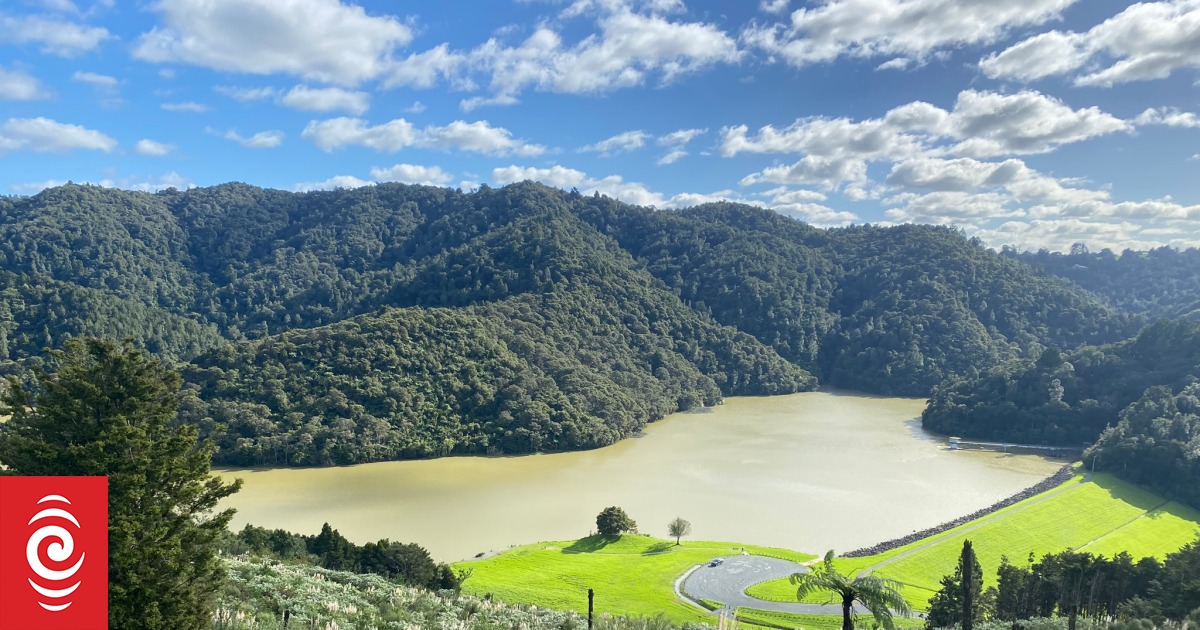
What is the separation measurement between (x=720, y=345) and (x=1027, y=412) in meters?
36.0

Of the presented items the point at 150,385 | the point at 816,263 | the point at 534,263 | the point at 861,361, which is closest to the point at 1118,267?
the point at 816,263

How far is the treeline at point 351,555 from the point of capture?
21.4 m

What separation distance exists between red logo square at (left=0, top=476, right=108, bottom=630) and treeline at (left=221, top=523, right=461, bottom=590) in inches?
567

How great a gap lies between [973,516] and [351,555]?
1316 inches

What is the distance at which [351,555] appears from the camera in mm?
23031

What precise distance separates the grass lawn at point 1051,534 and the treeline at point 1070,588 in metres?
3.06

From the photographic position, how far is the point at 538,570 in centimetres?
2753

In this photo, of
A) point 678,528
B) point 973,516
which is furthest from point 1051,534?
point 678,528

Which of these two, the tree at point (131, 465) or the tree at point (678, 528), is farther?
the tree at point (678, 528)

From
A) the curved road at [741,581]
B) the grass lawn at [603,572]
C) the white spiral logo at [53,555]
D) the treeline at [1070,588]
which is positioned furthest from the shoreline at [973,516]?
the white spiral logo at [53,555]

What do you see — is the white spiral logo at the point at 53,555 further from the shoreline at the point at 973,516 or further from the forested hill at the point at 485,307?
the forested hill at the point at 485,307

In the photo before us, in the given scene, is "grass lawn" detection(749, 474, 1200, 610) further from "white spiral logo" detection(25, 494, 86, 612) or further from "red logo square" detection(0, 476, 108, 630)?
"white spiral logo" detection(25, 494, 86, 612)

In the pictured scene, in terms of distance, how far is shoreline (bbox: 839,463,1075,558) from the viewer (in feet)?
103

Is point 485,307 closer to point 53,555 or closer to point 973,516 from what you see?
point 973,516
